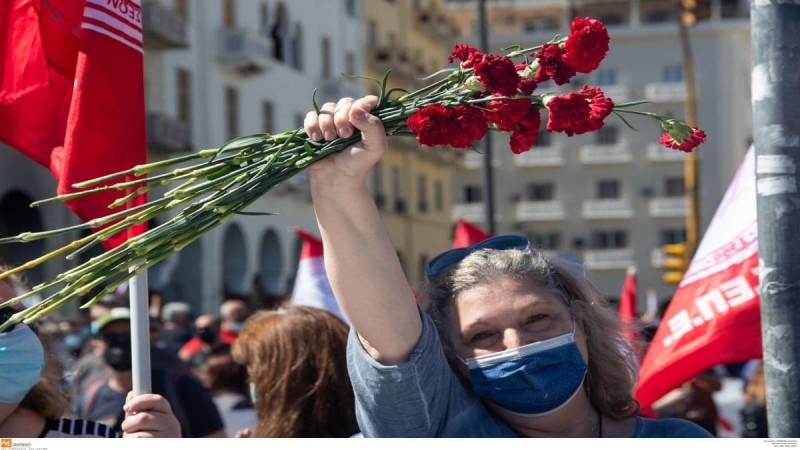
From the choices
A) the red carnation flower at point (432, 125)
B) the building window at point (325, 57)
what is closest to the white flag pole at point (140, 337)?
the red carnation flower at point (432, 125)

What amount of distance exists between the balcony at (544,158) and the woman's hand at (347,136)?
57281 millimetres

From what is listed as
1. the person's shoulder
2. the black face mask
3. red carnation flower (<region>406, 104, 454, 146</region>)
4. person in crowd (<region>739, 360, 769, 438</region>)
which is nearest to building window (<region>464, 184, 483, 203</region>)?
person in crowd (<region>739, 360, 769, 438</region>)

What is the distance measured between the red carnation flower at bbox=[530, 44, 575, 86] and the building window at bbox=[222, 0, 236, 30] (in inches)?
1168

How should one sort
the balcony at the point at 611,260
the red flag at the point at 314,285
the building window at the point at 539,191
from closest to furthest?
1. the red flag at the point at 314,285
2. the balcony at the point at 611,260
3. the building window at the point at 539,191

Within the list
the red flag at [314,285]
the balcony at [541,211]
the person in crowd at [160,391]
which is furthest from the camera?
the balcony at [541,211]

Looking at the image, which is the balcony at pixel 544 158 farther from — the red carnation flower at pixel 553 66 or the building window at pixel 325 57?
the red carnation flower at pixel 553 66

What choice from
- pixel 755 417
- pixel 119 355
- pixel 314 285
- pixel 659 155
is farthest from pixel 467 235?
pixel 659 155

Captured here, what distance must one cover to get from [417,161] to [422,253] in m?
3.10

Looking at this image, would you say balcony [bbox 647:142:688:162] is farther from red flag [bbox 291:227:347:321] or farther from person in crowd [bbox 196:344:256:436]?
person in crowd [bbox 196:344:256:436]

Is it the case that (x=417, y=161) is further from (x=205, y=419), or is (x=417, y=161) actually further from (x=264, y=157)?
(x=264, y=157)

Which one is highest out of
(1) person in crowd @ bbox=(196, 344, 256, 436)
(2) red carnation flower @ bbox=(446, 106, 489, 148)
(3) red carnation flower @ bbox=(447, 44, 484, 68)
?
(3) red carnation flower @ bbox=(447, 44, 484, 68)

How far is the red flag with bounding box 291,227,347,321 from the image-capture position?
24.2ft

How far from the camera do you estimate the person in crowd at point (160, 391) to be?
5.56m

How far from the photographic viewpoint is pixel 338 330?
4.54m
